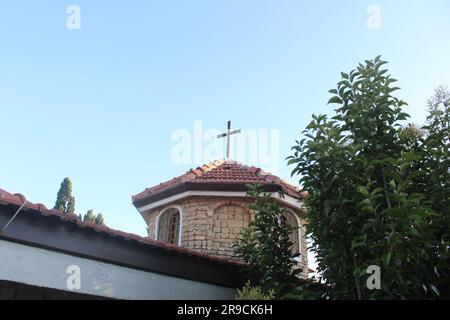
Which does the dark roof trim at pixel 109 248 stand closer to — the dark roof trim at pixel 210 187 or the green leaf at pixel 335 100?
the dark roof trim at pixel 210 187

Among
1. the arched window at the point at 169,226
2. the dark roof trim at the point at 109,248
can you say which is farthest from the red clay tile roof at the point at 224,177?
the dark roof trim at the point at 109,248

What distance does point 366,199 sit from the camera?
16.9 feet

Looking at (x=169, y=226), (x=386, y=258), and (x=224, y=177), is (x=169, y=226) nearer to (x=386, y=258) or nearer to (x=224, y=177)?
(x=224, y=177)

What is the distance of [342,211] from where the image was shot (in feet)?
18.8

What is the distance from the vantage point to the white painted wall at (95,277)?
6.12m

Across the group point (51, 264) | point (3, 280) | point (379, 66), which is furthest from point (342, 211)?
point (3, 280)

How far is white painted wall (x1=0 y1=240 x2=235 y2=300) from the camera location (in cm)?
612

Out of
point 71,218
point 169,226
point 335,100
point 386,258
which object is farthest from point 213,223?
point 386,258

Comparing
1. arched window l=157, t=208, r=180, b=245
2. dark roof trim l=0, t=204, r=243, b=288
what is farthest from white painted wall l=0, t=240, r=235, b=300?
arched window l=157, t=208, r=180, b=245

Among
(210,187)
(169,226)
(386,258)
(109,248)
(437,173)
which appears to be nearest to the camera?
(386,258)

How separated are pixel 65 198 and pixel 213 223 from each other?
2493 cm

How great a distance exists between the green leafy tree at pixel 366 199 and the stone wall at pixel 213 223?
4.46 meters
